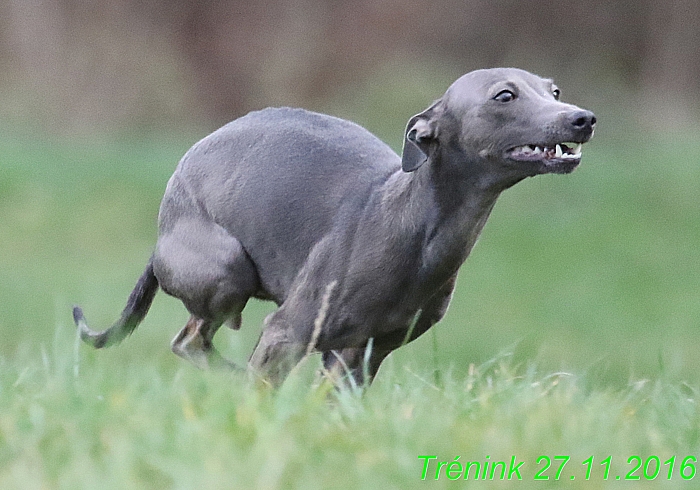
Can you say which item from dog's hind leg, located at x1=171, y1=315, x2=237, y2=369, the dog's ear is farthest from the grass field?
the dog's ear

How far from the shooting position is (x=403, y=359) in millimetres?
9008

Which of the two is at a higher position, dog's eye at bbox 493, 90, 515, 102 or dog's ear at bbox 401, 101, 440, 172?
dog's eye at bbox 493, 90, 515, 102

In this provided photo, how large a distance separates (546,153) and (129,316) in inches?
85.6

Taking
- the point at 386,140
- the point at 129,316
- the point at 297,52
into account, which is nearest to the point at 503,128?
the point at 129,316

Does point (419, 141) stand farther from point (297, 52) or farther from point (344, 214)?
point (297, 52)

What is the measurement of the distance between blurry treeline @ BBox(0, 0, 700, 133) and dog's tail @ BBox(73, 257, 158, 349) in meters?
13.7

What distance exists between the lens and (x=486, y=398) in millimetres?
4406

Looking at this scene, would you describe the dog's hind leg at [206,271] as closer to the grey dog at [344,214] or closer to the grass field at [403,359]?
the grey dog at [344,214]

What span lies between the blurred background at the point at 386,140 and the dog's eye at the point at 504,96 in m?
1.11

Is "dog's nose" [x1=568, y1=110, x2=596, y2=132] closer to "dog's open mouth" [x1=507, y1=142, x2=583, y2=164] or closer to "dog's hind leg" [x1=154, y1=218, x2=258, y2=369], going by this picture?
"dog's open mouth" [x1=507, y1=142, x2=583, y2=164]

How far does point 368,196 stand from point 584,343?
19.2 ft

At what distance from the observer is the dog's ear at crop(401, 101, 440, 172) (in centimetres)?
516

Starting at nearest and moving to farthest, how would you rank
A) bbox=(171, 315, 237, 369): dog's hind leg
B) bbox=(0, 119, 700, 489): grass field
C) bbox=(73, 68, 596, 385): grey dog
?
bbox=(0, 119, 700, 489): grass field → bbox=(73, 68, 596, 385): grey dog → bbox=(171, 315, 237, 369): dog's hind leg

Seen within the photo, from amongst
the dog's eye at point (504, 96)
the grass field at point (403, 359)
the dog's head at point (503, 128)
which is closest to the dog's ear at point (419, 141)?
the dog's head at point (503, 128)
